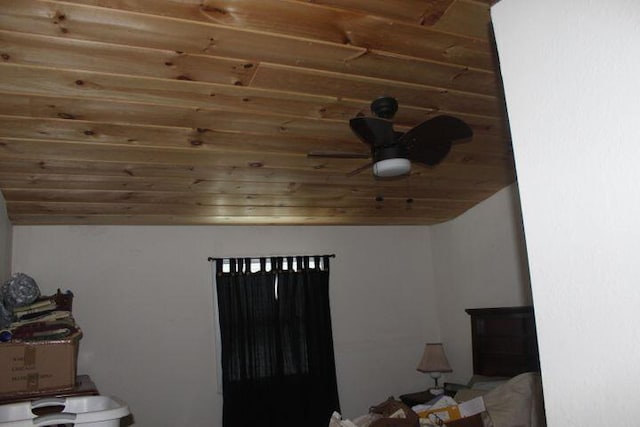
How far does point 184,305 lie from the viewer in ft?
15.0

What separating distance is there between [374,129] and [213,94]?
0.96m

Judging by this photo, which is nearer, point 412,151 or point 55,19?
point 55,19

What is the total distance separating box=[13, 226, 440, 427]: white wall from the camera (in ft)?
13.8

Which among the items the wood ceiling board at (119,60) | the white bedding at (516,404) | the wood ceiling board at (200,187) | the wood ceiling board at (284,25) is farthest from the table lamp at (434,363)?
the wood ceiling board at (119,60)

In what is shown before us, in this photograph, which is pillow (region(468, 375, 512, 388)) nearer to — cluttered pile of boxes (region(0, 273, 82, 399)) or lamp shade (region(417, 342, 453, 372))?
lamp shade (region(417, 342, 453, 372))

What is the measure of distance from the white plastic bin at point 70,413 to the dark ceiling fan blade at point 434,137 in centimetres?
192

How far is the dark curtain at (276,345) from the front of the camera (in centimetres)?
Result: 455

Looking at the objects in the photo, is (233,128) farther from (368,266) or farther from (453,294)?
(453,294)

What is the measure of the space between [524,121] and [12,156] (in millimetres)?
3144

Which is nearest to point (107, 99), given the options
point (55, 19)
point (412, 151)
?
point (55, 19)

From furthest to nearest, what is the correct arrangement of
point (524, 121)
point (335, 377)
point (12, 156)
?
point (335, 377) < point (12, 156) < point (524, 121)

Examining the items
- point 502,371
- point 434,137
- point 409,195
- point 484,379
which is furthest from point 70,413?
point 502,371

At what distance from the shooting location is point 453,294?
5512 millimetres

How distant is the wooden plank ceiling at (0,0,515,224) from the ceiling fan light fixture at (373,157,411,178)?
521mm
